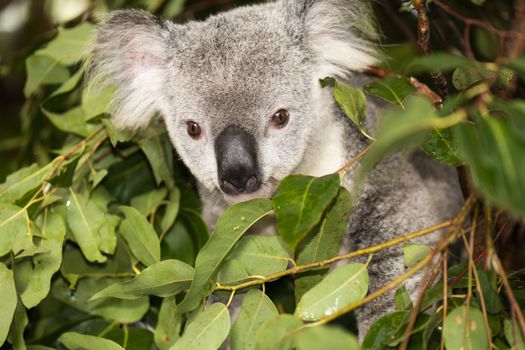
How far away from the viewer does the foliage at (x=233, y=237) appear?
1333 millimetres

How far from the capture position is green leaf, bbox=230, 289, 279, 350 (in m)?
1.91

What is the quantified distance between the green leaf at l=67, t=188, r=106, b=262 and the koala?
382 millimetres

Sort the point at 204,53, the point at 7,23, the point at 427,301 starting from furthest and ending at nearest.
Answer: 1. the point at 7,23
2. the point at 204,53
3. the point at 427,301

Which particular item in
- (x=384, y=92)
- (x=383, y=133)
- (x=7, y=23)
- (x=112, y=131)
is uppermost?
(x=383, y=133)

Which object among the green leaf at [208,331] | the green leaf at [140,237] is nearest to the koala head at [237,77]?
the green leaf at [140,237]

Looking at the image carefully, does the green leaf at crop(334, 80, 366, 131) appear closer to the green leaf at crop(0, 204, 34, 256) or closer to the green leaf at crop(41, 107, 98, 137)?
the green leaf at crop(0, 204, 34, 256)

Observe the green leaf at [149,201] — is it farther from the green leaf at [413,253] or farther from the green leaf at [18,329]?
the green leaf at [413,253]

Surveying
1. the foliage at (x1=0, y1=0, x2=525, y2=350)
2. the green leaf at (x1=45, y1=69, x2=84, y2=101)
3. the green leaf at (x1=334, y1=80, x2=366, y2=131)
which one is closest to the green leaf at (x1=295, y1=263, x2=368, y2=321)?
the foliage at (x1=0, y1=0, x2=525, y2=350)

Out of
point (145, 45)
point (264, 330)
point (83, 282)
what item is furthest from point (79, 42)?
point (264, 330)

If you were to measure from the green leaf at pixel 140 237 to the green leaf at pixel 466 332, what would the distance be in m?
1.11

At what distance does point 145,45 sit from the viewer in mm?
2967

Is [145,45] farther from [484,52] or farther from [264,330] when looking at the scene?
[264,330]

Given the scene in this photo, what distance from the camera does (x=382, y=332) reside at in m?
1.81

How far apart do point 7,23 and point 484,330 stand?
4.67m
